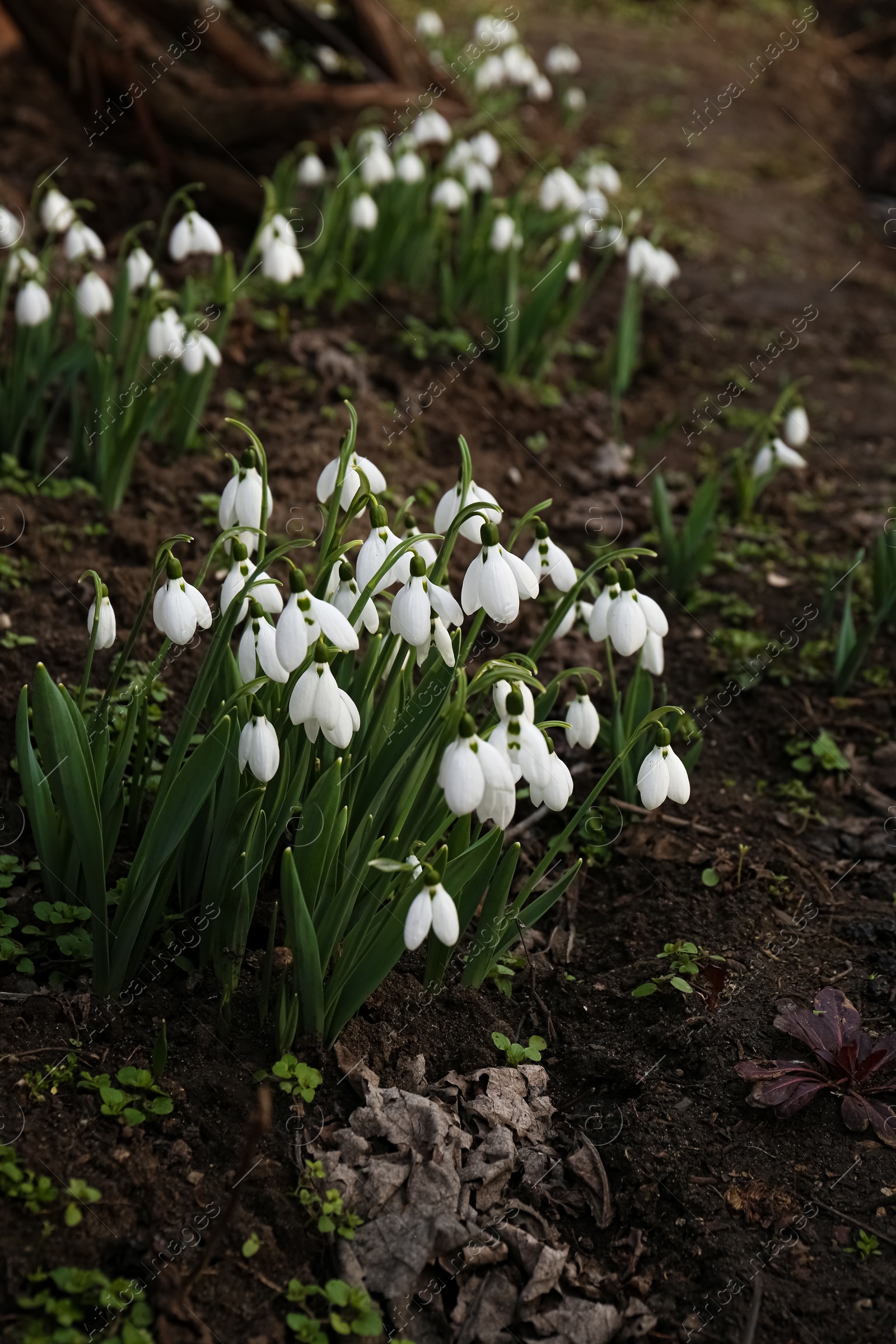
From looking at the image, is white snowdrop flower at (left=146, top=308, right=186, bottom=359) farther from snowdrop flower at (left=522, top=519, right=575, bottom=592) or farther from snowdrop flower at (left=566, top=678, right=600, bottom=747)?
snowdrop flower at (left=566, top=678, right=600, bottom=747)

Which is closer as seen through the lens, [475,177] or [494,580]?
[494,580]

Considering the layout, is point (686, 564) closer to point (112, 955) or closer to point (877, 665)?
point (877, 665)

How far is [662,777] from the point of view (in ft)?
7.07

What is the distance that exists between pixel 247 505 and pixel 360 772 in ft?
1.85

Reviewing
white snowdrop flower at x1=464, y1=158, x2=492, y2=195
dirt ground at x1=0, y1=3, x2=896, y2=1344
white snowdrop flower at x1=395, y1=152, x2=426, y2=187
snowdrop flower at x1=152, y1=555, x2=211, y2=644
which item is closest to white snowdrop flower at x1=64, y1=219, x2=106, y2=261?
dirt ground at x1=0, y1=3, x2=896, y2=1344

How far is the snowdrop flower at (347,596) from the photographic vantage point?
2.12m

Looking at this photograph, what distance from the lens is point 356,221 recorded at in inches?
176

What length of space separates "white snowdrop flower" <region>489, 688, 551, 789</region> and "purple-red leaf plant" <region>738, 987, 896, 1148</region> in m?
0.84

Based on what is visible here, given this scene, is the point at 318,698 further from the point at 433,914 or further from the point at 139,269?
the point at 139,269

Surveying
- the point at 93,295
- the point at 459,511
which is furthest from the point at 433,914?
the point at 93,295

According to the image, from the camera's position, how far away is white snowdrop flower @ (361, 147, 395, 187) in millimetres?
4551

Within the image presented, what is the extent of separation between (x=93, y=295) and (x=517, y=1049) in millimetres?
2562

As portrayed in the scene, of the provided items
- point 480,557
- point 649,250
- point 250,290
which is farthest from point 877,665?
point 250,290

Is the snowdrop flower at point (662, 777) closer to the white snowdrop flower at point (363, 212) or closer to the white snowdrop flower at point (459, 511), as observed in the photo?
the white snowdrop flower at point (459, 511)
